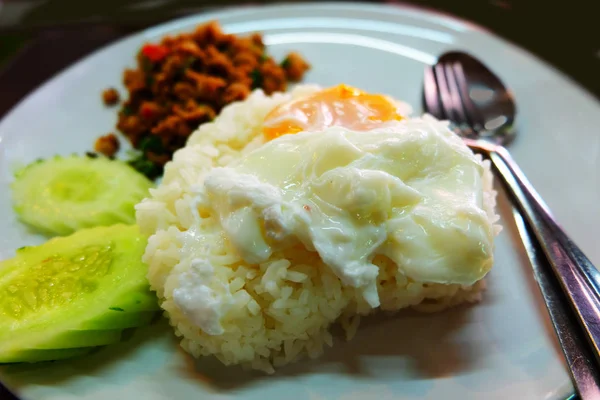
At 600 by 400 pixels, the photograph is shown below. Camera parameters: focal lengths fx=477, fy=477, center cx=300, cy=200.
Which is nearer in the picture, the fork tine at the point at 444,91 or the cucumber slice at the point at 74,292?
the cucumber slice at the point at 74,292

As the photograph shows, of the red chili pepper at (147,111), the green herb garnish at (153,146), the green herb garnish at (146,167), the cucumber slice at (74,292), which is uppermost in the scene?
the red chili pepper at (147,111)

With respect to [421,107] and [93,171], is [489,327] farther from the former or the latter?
[93,171]

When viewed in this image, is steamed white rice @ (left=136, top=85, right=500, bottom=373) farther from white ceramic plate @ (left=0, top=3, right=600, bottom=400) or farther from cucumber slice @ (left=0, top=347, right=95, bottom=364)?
cucumber slice @ (left=0, top=347, right=95, bottom=364)

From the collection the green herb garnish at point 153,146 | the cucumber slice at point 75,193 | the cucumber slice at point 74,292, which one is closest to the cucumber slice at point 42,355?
the cucumber slice at point 74,292

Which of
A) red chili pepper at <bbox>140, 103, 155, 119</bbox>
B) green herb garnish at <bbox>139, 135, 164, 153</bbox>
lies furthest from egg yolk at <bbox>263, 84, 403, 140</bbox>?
red chili pepper at <bbox>140, 103, 155, 119</bbox>

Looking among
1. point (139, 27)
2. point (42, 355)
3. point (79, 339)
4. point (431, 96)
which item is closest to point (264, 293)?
point (79, 339)

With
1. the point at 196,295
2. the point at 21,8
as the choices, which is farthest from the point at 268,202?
the point at 21,8

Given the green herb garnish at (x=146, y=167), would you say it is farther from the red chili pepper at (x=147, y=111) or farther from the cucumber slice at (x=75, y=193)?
the red chili pepper at (x=147, y=111)
